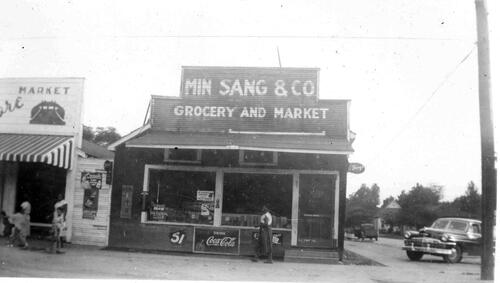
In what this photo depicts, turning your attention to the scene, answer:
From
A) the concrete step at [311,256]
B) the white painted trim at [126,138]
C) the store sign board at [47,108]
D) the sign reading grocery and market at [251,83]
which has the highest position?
the sign reading grocery and market at [251,83]

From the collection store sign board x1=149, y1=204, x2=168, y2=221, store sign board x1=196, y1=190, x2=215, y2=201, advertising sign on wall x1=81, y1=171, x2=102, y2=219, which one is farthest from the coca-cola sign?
advertising sign on wall x1=81, y1=171, x2=102, y2=219

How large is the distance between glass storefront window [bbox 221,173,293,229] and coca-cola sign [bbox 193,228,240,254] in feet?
1.61

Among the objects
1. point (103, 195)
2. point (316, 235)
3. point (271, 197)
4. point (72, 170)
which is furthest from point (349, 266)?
point (72, 170)

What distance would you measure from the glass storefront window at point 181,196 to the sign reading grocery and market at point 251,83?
2595 millimetres

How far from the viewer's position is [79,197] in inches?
577

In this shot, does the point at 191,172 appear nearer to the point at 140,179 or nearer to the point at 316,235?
the point at 140,179

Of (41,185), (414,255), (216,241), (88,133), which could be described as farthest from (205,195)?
(88,133)

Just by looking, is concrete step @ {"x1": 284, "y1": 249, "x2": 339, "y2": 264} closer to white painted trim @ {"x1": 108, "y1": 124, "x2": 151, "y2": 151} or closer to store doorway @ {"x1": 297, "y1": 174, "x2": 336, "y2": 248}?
store doorway @ {"x1": 297, "y1": 174, "x2": 336, "y2": 248}

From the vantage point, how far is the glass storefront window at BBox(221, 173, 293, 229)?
46.9 feet

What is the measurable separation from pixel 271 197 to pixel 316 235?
1.74m

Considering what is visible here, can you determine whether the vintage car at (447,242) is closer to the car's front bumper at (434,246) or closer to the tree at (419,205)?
the car's front bumper at (434,246)

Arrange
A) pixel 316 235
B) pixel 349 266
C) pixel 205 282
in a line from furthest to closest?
1. pixel 316 235
2. pixel 349 266
3. pixel 205 282

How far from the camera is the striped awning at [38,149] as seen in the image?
12.9 meters

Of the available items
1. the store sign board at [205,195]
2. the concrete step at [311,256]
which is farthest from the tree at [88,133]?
the concrete step at [311,256]
